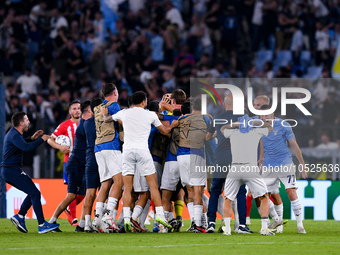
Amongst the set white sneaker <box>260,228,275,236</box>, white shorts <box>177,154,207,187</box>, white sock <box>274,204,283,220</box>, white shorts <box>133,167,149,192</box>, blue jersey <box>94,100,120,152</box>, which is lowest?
white sneaker <box>260,228,275,236</box>

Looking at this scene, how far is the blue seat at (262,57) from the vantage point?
2180 cm

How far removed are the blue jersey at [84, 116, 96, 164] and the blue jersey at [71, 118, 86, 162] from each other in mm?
175

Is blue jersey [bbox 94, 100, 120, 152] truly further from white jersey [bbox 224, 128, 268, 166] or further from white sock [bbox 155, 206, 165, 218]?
white jersey [bbox 224, 128, 268, 166]

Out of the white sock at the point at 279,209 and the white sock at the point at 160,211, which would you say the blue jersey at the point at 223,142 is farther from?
the white sock at the point at 279,209

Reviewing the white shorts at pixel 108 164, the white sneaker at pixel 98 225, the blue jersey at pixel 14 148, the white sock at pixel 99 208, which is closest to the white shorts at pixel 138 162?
the white shorts at pixel 108 164

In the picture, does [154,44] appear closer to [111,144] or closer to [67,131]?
[67,131]

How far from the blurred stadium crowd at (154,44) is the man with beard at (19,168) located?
8411 mm

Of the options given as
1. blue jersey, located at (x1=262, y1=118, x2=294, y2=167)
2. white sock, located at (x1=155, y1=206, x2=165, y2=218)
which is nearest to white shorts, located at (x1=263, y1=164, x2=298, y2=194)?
blue jersey, located at (x1=262, y1=118, x2=294, y2=167)

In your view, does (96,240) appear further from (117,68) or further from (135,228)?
(117,68)

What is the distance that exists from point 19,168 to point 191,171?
2.99 meters

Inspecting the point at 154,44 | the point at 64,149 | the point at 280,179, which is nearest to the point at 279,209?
the point at 280,179

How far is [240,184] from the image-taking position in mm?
10523

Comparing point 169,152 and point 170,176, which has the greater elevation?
point 169,152

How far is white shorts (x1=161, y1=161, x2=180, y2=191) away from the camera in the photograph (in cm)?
1139
